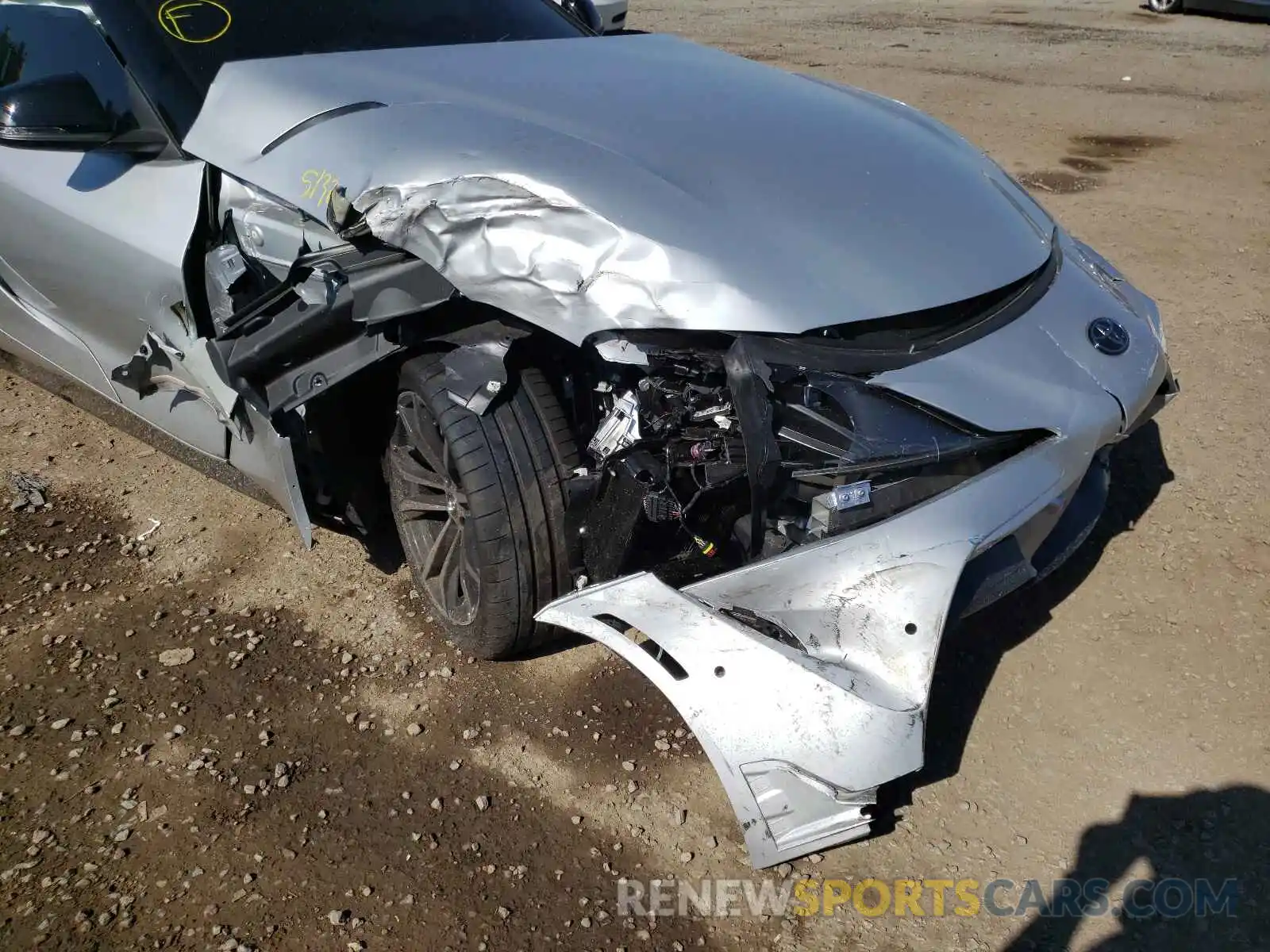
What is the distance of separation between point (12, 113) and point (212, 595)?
57.9 inches

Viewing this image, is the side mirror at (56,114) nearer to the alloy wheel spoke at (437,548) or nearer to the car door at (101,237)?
the car door at (101,237)

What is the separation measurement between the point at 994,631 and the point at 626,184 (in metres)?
1.65

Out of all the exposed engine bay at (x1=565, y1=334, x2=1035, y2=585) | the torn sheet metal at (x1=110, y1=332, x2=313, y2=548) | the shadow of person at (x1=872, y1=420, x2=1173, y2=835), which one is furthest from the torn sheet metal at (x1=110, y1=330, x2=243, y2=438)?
the shadow of person at (x1=872, y1=420, x2=1173, y2=835)

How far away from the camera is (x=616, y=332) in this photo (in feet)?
6.83

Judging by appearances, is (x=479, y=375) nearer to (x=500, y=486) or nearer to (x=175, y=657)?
(x=500, y=486)

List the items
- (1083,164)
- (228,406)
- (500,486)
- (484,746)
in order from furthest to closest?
1. (1083,164)
2. (228,406)
3. (484,746)
4. (500,486)

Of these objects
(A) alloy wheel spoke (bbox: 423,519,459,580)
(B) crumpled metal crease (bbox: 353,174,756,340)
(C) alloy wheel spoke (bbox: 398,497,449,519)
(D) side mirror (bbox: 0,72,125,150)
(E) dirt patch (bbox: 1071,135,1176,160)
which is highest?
(D) side mirror (bbox: 0,72,125,150)

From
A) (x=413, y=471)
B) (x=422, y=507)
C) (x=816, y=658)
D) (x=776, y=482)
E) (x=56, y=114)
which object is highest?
(x=56, y=114)

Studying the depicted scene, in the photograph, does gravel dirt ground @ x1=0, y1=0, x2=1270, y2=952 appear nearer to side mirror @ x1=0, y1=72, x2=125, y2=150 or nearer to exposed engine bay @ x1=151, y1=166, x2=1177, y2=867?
exposed engine bay @ x1=151, y1=166, x2=1177, y2=867

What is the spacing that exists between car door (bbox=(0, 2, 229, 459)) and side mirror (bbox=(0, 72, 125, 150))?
31mm

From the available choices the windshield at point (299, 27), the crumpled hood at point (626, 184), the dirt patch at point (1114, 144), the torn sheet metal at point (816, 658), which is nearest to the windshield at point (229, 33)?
the windshield at point (299, 27)

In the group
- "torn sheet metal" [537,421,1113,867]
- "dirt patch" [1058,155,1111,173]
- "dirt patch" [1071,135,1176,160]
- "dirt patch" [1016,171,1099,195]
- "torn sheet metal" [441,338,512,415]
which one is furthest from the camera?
"dirt patch" [1071,135,1176,160]

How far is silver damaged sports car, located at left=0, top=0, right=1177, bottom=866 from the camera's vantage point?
2.01m

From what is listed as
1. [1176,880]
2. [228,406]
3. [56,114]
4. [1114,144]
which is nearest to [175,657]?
[228,406]
